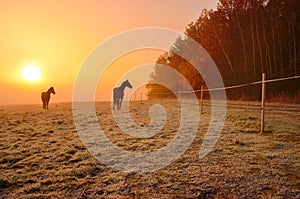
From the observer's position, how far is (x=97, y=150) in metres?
5.73

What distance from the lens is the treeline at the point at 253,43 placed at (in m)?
24.4

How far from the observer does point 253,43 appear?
26922 mm

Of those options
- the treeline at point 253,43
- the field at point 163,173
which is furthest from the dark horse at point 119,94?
the treeline at point 253,43

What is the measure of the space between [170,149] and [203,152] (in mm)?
746

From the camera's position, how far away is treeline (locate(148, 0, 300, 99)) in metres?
24.4

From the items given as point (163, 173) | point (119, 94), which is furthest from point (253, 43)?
point (163, 173)

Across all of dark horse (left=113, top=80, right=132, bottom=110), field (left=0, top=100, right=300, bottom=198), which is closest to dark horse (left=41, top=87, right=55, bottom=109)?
dark horse (left=113, top=80, right=132, bottom=110)

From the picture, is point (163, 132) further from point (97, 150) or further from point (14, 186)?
point (14, 186)

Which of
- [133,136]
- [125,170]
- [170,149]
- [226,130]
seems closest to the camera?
[125,170]

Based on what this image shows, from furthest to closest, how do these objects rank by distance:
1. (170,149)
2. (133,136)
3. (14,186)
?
1. (133,136)
2. (170,149)
3. (14,186)

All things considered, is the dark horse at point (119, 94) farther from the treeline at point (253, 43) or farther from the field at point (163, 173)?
the treeline at point (253, 43)

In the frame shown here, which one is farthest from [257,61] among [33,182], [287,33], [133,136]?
[33,182]

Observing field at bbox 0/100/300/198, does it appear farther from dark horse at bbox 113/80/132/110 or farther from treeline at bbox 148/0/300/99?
treeline at bbox 148/0/300/99

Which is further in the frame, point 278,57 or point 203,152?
point 278,57
